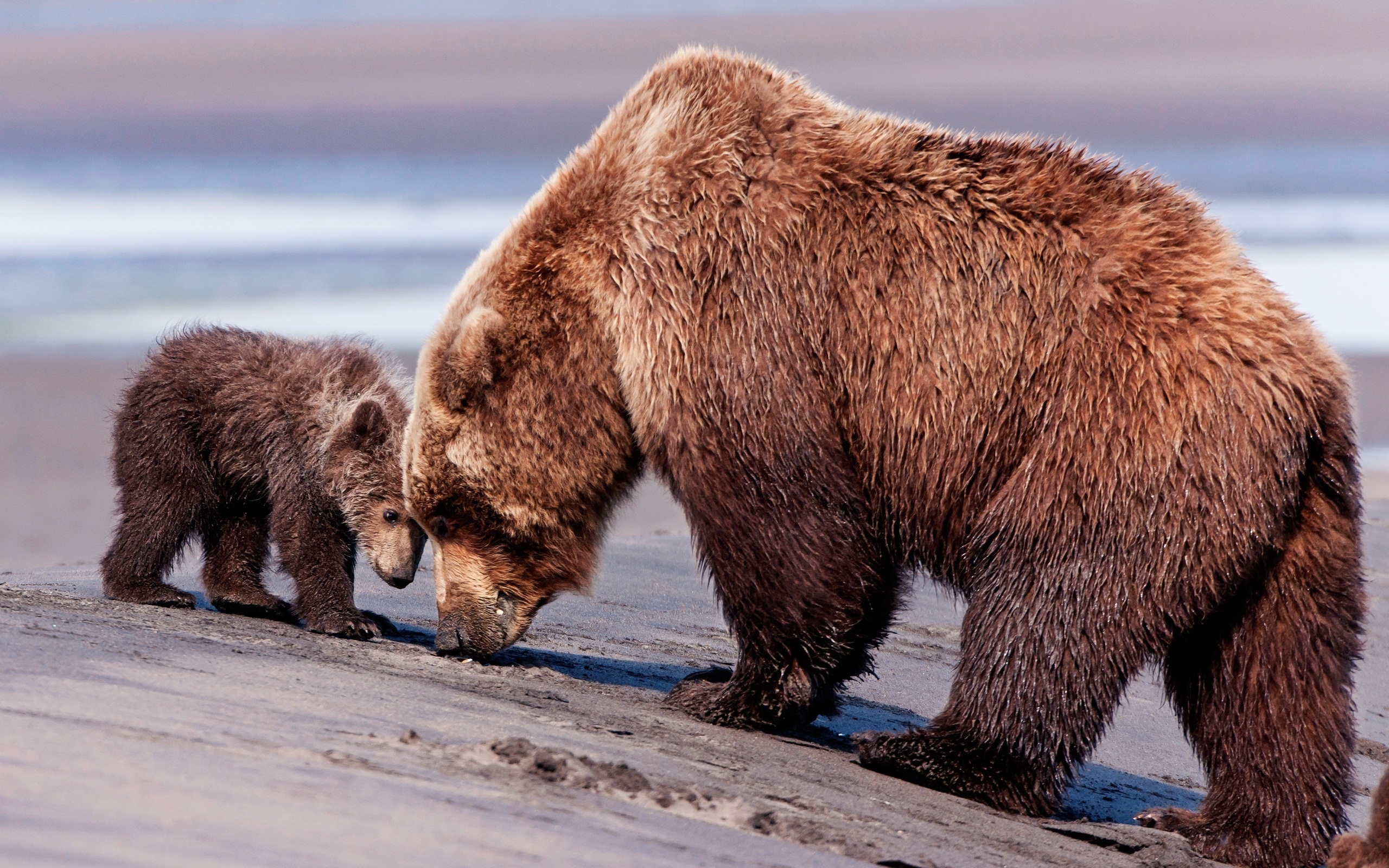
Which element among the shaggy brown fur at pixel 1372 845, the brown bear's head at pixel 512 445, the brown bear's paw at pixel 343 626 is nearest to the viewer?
the shaggy brown fur at pixel 1372 845

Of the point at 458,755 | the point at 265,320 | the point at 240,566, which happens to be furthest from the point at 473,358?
the point at 265,320

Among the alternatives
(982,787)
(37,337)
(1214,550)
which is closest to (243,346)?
(982,787)

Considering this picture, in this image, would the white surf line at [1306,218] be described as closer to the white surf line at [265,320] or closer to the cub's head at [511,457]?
the white surf line at [265,320]

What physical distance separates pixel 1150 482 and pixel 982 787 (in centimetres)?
115

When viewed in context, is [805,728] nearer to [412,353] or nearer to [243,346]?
[243,346]

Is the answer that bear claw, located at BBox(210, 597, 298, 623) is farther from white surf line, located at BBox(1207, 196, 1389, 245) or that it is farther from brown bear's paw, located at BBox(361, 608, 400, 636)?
white surf line, located at BBox(1207, 196, 1389, 245)

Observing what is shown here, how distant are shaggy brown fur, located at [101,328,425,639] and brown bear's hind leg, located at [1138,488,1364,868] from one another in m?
3.43

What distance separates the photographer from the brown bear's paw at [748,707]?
5.40 meters

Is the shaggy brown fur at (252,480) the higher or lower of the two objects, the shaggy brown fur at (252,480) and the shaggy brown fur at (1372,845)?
the higher

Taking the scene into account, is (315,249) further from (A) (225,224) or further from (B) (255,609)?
(B) (255,609)

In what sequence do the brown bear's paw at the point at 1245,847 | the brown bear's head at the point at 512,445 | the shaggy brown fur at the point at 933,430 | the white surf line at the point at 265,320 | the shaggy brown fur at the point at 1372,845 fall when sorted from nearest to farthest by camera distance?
the shaggy brown fur at the point at 1372,845 < the shaggy brown fur at the point at 933,430 < the brown bear's paw at the point at 1245,847 < the brown bear's head at the point at 512,445 < the white surf line at the point at 265,320

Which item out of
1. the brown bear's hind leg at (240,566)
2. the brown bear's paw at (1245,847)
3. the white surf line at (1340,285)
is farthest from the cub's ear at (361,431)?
the white surf line at (1340,285)

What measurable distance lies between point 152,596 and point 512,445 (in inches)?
78.0

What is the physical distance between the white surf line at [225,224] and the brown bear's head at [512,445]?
19.6m
